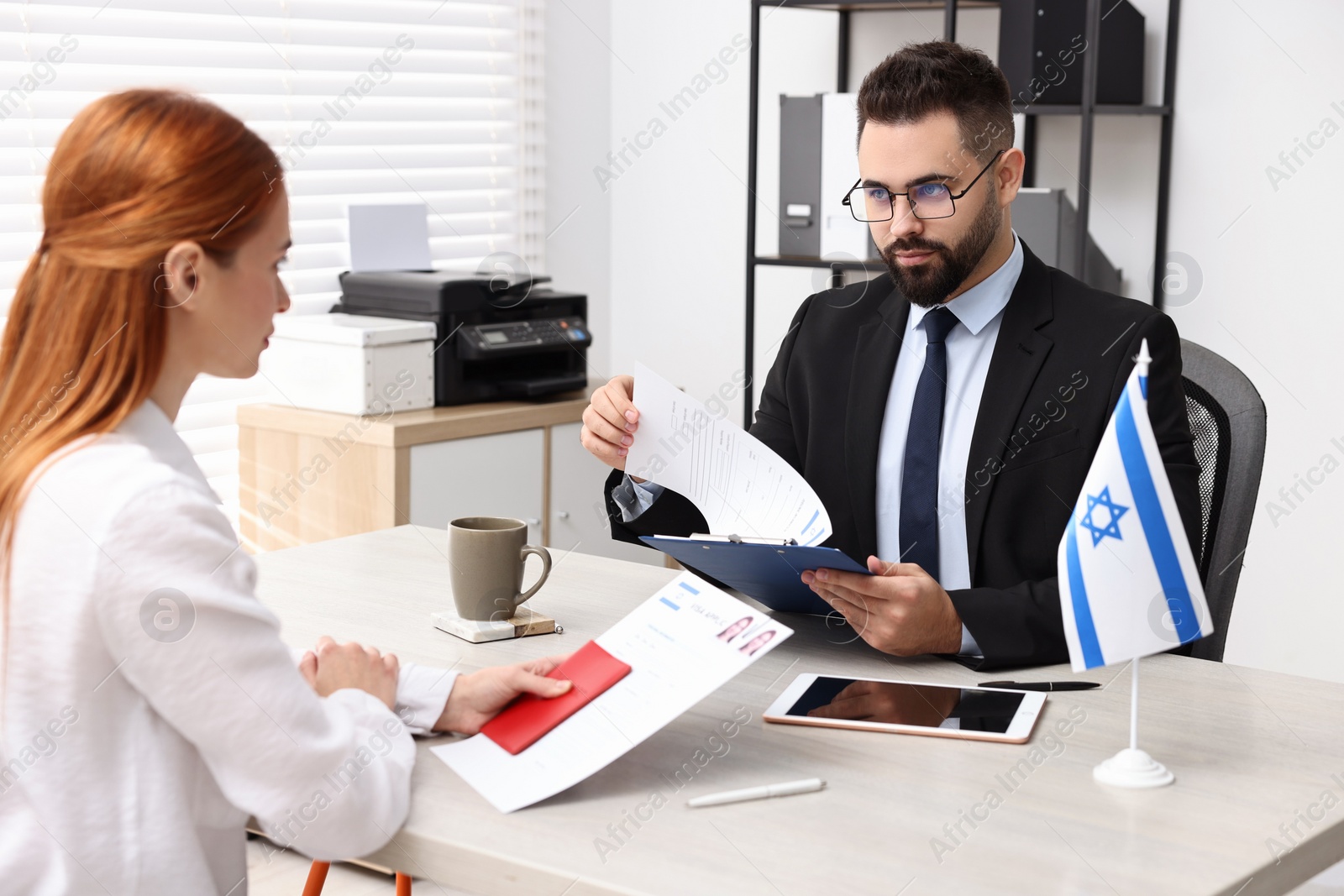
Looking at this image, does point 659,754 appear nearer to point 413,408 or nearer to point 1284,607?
point 413,408

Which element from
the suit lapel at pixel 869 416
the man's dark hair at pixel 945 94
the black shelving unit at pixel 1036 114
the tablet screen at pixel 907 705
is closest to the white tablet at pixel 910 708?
the tablet screen at pixel 907 705

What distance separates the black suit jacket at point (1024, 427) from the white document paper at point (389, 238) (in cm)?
166

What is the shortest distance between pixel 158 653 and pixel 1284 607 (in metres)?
2.62

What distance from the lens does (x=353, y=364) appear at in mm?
2959

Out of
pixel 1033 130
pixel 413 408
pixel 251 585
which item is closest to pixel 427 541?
pixel 251 585

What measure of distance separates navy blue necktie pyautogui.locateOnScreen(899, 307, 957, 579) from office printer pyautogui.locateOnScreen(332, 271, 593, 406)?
1.49 metres

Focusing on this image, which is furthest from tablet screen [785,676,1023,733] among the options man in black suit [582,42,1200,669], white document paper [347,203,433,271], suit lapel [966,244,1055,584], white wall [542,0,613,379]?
white wall [542,0,613,379]

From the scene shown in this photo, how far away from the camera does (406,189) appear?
3.57 m

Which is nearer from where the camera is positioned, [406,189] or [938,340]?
[938,340]

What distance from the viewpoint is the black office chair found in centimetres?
167

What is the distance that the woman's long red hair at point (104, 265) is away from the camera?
38.4 inches

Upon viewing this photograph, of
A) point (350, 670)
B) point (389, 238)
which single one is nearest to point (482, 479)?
point (389, 238)

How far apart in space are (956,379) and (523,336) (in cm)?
155

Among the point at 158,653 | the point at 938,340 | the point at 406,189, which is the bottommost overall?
the point at 158,653
